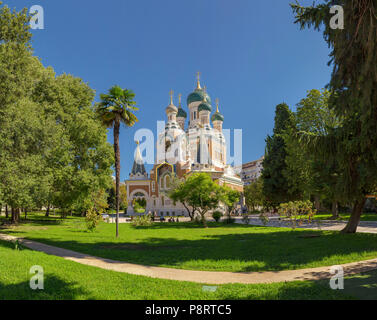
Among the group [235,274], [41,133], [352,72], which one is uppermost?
[41,133]

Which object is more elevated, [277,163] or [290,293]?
[277,163]

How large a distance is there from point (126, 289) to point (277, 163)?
3218cm

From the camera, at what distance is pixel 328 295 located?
5.58 meters

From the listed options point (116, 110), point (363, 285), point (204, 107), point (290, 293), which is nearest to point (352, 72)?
point (363, 285)

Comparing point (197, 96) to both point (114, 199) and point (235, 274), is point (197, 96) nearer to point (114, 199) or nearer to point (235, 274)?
point (114, 199)

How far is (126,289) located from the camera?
20.5ft

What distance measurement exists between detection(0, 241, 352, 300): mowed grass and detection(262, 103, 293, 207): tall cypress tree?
1198 inches

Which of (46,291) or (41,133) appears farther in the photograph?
(41,133)

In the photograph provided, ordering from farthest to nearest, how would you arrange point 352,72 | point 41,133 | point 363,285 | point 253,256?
point 41,133 → point 253,256 → point 352,72 → point 363,285

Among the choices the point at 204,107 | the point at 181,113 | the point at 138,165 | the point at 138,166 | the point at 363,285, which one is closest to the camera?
the point at 363,285

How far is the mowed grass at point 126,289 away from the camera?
5702 mm

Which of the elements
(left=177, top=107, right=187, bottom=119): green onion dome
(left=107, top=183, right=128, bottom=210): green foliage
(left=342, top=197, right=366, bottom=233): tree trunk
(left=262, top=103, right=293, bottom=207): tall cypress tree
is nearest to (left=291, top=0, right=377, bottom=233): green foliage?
(left=342, top=197, right=366, bottom=233): tree trunk

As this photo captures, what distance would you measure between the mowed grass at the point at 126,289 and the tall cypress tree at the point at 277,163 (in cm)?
3042
